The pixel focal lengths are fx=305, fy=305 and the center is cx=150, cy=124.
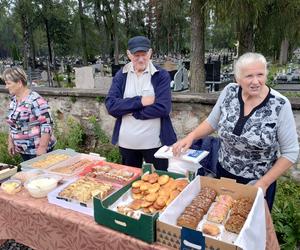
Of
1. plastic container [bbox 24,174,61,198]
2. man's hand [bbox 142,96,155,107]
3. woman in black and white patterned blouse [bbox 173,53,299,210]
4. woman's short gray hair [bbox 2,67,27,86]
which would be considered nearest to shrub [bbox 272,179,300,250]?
woman in black and white patterned blouse [bbox 173,53,299,210]

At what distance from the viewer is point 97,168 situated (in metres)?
2.35

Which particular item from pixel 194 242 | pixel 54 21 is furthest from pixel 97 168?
pixel 54 21

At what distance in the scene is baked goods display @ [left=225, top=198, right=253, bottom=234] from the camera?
61.9 inches

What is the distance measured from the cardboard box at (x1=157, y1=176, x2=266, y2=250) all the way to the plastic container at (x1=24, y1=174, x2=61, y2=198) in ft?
3.06

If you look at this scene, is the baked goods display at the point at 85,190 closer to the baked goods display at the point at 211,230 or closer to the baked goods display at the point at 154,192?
the baked goods display at the point at 154,192

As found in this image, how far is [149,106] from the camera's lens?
8.49ft

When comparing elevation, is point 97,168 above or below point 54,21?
below

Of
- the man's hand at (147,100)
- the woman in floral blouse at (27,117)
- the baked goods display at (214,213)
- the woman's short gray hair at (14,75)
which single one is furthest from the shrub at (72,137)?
the baked goods display at (214,213)

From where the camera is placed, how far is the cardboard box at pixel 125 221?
1.52 m

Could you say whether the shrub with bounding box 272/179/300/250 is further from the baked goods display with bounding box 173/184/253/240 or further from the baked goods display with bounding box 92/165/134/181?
the baked goods display with bounding box 92/165/134/181

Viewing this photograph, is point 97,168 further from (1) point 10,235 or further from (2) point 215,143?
(2) point 215,143

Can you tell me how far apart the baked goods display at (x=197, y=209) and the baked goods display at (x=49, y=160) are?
4.16 feet

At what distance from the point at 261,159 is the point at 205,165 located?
24.8 inches

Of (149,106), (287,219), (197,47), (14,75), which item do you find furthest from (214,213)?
(197,47)
